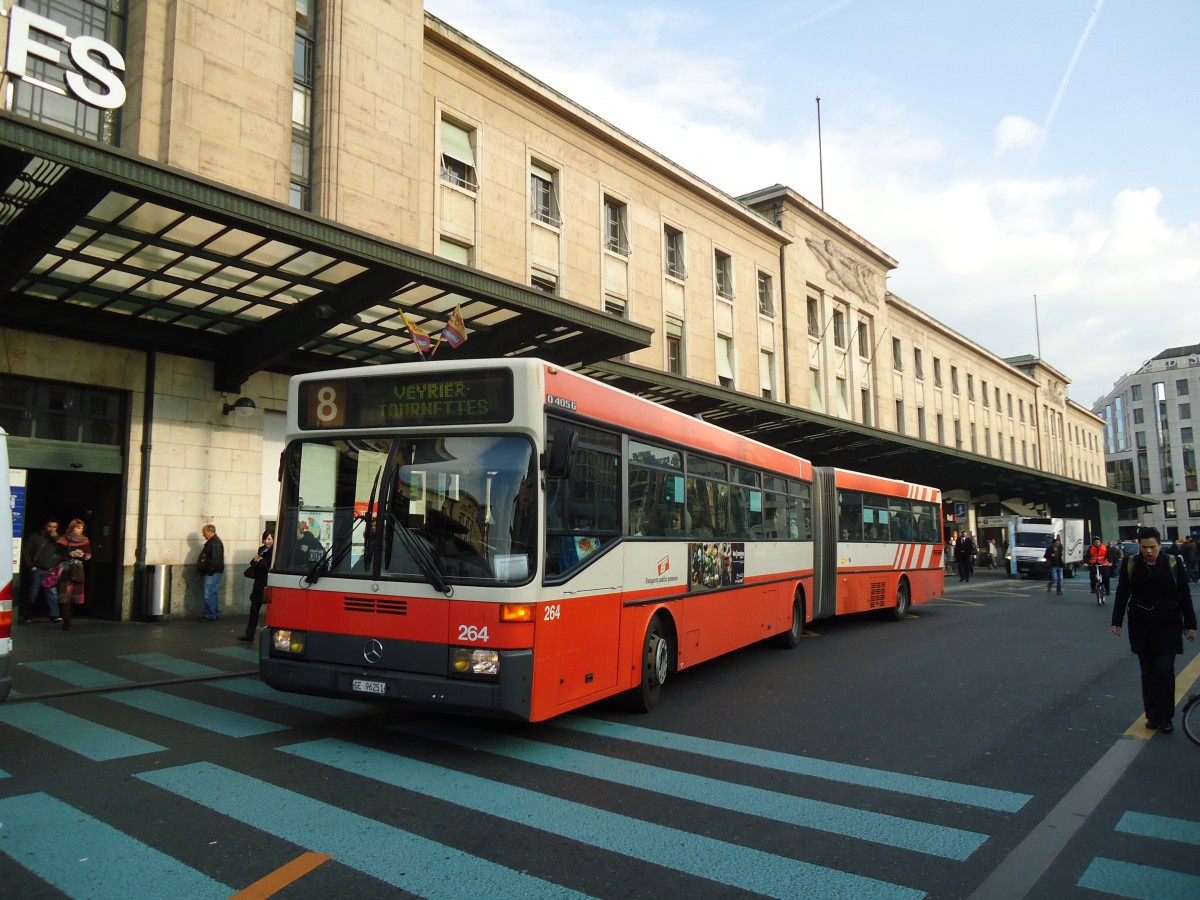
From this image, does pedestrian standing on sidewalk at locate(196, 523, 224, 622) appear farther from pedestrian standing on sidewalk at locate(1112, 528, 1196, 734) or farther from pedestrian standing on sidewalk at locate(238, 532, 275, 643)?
pedestrian standing on sidewalk at locate(1112, 528, 1196, 734)

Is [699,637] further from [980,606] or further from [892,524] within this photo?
[980,606]

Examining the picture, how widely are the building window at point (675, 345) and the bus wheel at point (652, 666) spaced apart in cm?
2070

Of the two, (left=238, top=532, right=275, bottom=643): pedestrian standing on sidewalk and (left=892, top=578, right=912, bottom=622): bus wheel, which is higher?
(left=238, top=532, right=275, bottom=643): pedestrian standing on sidewalk

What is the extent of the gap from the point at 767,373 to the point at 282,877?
31861 mm

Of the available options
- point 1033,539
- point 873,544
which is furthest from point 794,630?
point 1033,539

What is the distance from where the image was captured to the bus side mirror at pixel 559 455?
6.27 m

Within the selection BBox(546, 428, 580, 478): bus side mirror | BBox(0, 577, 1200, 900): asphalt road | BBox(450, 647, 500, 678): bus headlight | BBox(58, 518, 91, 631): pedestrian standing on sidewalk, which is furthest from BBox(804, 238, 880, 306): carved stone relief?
BBox(450, 647, 500, 678): bus headlight

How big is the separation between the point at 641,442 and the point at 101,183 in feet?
22.5

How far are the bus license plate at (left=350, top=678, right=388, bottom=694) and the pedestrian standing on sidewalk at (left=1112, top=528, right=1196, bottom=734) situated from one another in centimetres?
615

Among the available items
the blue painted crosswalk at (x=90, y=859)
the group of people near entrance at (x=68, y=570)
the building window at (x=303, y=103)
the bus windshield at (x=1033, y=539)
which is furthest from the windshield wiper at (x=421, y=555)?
the bus windshield at (x=1033, y=539)

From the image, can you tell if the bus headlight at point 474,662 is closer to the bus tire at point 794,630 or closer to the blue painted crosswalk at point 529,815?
the blue painted crosswalk at point 529,815

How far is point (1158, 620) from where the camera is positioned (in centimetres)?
745

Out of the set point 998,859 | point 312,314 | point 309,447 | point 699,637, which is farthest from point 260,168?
point 998,859

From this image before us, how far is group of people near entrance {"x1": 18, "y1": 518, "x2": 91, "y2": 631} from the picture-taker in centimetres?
1325
